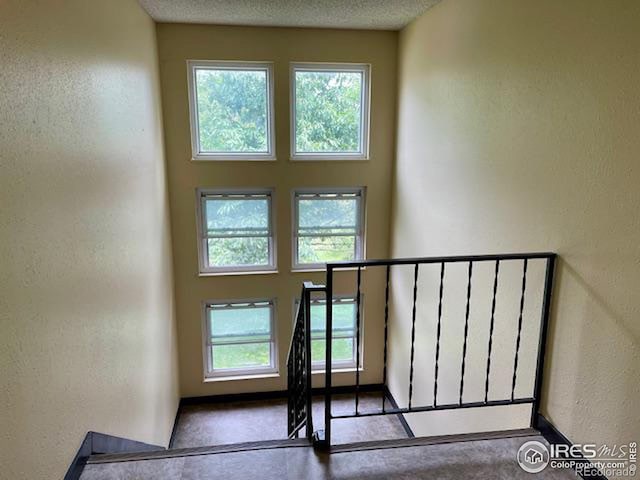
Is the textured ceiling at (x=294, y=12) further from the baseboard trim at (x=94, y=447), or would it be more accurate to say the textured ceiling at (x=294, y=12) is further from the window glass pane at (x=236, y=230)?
the baseboard trim at (x=94, y=447)

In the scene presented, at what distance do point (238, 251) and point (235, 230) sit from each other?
0.78 feet

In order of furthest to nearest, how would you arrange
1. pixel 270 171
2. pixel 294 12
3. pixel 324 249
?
1. pixel 324 249
2. pixel 270 171
3. pixel 294 12

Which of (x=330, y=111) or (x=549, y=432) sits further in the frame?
(x=330, y=111)

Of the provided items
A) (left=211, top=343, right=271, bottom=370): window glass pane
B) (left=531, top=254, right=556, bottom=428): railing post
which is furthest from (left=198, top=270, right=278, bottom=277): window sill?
(left=531, top=254, right=556, bottom=428): railing post

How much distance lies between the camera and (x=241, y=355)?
512cm

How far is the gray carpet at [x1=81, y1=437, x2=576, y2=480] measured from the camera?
1.93 m

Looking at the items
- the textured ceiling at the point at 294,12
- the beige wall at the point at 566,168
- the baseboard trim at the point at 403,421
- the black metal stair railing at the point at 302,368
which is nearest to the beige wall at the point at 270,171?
the textured ceiling at the point at 294,12

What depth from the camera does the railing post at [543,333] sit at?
213 centimetres

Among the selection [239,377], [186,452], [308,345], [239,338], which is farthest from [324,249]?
[186,452]

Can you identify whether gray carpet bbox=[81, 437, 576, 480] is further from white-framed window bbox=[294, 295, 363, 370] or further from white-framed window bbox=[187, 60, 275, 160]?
white-framed window bbox=[187, 60, 275, 160]

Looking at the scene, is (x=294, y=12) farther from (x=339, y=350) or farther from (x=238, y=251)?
(x=339, y=350)

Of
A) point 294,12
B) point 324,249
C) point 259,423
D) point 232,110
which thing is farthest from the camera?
point 324,249

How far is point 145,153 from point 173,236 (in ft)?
4.09

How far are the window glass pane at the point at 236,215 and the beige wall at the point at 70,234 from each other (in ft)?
4.34
